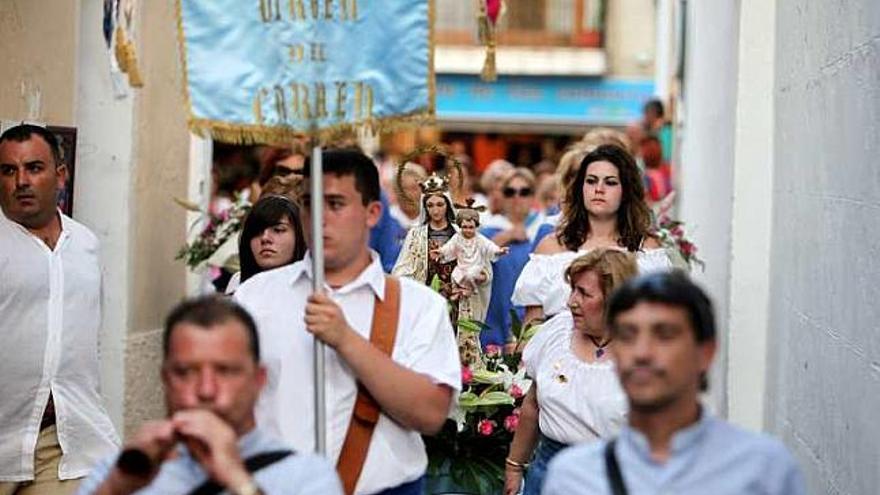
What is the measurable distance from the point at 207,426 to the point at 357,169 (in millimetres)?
1753

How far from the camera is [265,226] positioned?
30.7 ft

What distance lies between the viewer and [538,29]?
37.0 m

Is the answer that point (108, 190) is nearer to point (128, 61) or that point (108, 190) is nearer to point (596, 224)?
point (128, 61)

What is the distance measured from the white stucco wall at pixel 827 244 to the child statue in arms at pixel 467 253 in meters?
1.59

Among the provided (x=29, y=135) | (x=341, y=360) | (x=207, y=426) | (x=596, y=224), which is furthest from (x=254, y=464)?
(x=596, y=224)

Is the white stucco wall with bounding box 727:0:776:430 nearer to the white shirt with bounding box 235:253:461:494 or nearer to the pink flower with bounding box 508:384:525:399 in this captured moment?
the pink flower with bounding box 508:384:525:399

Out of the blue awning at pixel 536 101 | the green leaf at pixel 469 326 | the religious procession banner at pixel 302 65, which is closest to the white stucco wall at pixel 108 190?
the green leaf at pixel 469 326

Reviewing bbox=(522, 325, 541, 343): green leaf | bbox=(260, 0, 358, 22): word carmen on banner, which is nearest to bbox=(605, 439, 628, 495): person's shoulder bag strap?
bbox=(260, 0, 358, 22): word carmen on banner

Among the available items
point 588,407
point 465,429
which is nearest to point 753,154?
point 465,429

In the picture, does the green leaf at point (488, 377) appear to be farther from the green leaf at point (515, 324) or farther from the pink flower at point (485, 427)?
the green leaf at point (515, 324)

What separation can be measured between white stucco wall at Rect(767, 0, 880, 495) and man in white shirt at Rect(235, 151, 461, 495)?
2162 mm

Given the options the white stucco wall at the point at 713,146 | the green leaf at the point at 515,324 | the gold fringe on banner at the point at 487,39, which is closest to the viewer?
the gold fringe on banner at the point at 487,39

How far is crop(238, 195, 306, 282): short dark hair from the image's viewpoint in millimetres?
9344

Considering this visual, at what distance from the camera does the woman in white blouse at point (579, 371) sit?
24.7 ft
